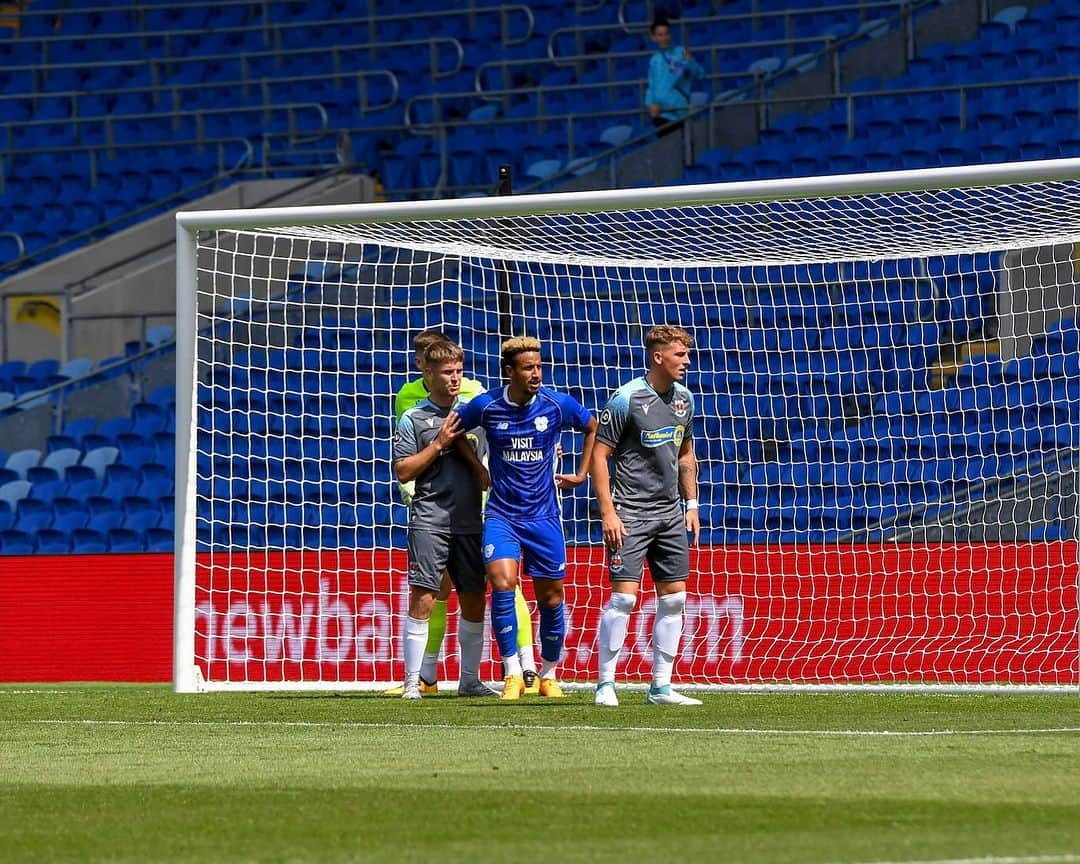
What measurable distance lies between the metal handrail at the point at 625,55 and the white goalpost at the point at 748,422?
420 cm

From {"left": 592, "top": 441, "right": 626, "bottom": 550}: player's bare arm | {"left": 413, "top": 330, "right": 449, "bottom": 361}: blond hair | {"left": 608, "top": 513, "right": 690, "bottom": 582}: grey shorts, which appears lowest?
{"left": 608, "top": 513, "right": 690, "bottom": 582}: grey shorts

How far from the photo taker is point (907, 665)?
11.1 meters

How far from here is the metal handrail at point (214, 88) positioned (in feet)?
65.8

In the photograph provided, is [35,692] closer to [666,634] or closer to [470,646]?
[470,646]

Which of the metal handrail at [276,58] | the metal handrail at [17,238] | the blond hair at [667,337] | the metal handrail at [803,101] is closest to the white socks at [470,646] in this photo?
the blond hair at [667,337]

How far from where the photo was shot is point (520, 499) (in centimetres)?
905

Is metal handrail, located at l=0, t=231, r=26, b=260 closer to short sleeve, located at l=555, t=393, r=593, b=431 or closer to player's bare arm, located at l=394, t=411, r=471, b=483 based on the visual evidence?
player's bare arm, located at l=394, t=411, r=471, b=483

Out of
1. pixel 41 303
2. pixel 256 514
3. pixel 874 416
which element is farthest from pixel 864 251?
pixel 41 303

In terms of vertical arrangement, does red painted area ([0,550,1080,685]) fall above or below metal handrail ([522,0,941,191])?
below

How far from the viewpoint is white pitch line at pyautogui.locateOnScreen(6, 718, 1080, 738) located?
7012 mm

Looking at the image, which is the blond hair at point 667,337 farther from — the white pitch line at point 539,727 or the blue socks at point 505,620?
the white pitch line at point 539,727

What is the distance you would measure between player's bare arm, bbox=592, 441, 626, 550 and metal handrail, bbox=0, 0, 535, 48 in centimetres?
1238

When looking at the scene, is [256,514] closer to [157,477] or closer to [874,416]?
[157,477]

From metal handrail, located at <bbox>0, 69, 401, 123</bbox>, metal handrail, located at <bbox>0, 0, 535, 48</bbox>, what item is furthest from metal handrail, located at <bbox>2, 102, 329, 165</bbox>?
metal handrail, located at <bbox>0, 0, 535, 48</bbox>
